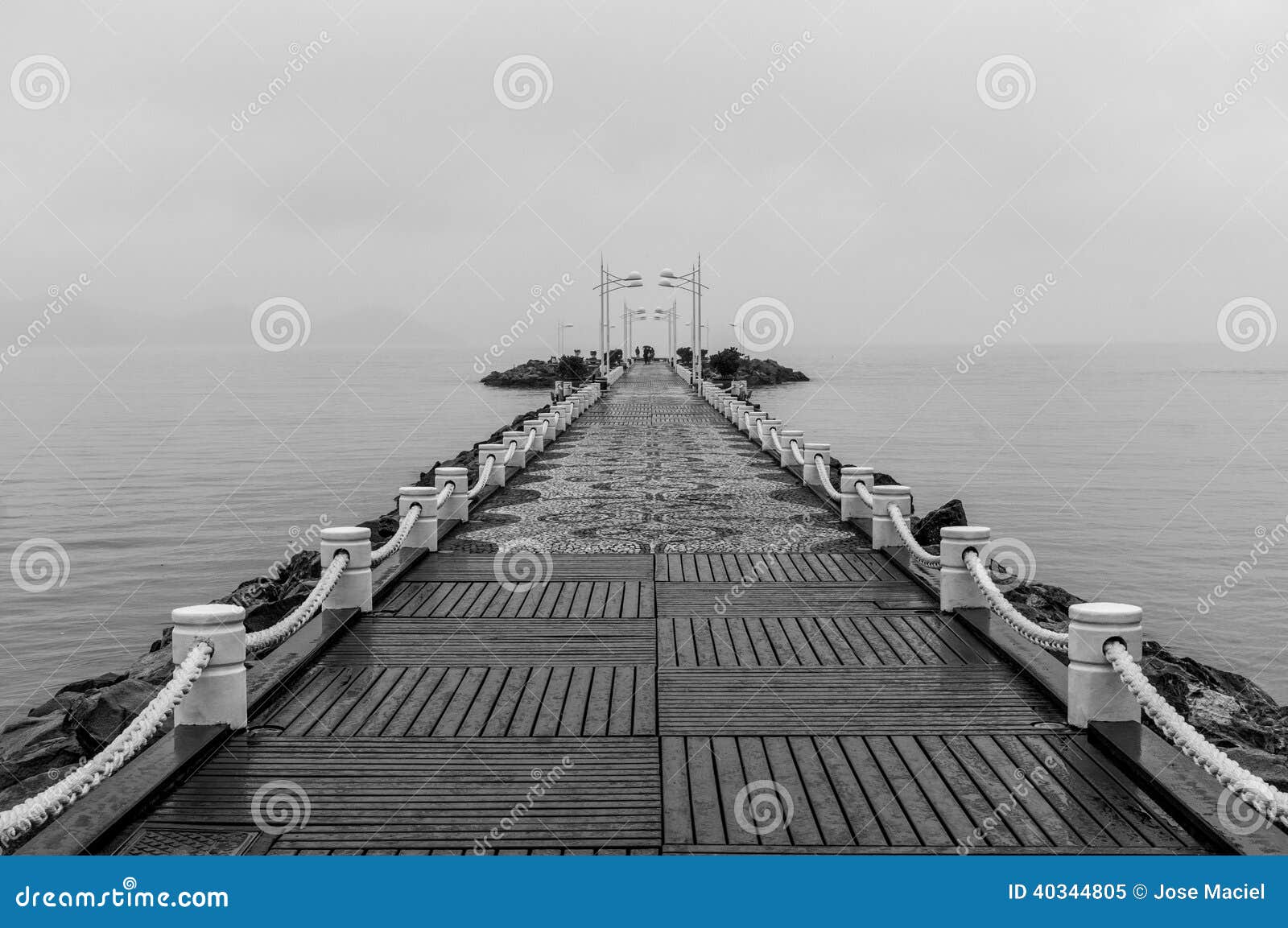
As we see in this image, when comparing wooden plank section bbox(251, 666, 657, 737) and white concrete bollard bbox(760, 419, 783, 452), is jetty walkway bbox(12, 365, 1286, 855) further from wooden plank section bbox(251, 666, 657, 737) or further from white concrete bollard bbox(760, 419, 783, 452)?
white concrete bollard bbox(760, 419, 783, 452)

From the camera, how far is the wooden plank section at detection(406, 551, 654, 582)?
11.1m

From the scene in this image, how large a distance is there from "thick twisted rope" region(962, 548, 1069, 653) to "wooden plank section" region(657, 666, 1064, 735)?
0.36 metres

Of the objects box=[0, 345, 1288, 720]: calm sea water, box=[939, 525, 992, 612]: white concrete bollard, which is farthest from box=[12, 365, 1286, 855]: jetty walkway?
box=[0, 345, 1288, 720]: calm sea water

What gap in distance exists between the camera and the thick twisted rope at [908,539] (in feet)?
33.3

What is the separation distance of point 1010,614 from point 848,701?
147cm

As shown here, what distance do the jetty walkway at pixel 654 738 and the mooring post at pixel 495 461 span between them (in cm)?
616

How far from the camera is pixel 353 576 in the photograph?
9375 millimetres

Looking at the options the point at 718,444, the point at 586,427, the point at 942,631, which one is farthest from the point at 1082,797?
the point at 586,427

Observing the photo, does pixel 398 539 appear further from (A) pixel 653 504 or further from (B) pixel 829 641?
(A) pixel 653 504

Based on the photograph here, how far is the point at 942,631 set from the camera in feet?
29.1

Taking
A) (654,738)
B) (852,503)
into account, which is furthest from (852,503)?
(654,738)

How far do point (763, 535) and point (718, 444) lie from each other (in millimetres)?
12216

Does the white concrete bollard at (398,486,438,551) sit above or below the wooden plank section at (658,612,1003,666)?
above

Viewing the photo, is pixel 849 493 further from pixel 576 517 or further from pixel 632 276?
pixel 632 276
